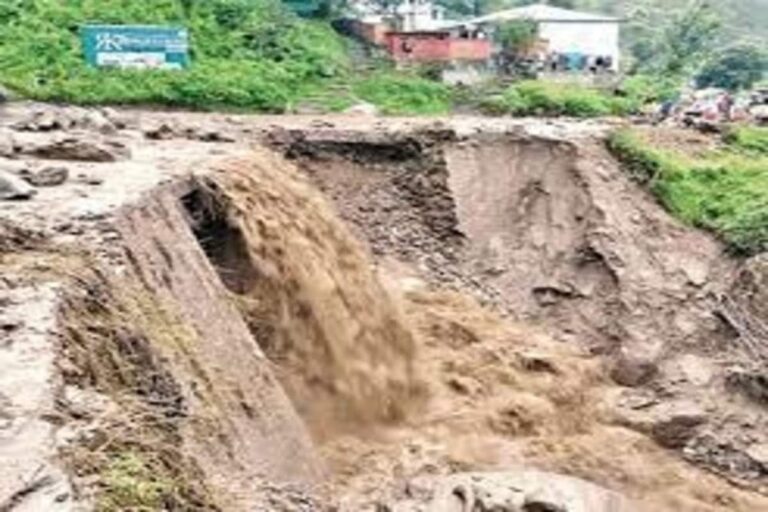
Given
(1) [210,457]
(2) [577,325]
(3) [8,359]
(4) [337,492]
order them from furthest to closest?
(2) [577,325] → (4) [337,492] → (1) [210,457] → (3) [8,359]

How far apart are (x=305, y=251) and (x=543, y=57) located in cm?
1980

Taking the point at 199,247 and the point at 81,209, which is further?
the point at 199,247

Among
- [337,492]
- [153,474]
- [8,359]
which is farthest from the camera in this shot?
[337,492]

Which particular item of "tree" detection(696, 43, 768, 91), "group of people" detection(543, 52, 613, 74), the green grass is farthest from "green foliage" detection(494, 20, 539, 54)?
the green grass

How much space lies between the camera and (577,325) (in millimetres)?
16562

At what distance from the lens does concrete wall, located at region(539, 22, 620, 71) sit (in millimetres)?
33719

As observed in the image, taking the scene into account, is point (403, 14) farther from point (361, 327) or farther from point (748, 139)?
point (361, 327)

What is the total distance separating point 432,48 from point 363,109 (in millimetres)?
7642

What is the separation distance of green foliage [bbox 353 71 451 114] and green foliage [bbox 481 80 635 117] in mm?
1030

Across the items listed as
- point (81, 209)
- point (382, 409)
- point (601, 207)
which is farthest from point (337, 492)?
point (601, 207)

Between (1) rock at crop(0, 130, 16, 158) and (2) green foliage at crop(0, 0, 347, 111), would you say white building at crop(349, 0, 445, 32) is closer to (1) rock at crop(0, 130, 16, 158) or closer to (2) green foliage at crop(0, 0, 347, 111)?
(2) green foliage at crop(0, 0, 347, 111)

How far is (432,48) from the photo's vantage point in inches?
1167

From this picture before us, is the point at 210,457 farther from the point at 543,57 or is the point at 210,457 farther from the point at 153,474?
the point at 543,57

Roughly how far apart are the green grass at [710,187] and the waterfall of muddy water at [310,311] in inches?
213
